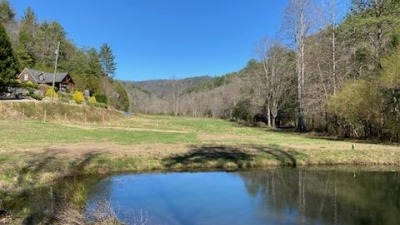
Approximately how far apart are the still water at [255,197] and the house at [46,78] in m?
65.8

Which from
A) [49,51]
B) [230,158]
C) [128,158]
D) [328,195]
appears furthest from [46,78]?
[328,195]

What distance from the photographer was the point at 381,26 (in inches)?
1395

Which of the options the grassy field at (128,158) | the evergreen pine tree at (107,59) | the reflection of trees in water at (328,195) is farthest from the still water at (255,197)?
the evergreen pine tree at (107,59)

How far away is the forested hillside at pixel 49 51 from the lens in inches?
3492

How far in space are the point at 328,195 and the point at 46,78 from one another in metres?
76.4

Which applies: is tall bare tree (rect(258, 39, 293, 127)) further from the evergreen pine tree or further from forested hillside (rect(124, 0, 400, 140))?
the evergreen pine tree

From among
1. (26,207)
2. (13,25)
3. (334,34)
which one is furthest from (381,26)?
(13,25)

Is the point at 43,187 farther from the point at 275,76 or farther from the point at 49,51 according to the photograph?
the point at 49,51

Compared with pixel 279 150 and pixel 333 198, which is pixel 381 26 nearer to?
pixel 279 150

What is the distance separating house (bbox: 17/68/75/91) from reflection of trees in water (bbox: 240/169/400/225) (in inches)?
2625

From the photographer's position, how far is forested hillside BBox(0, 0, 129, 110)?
88.7 meters

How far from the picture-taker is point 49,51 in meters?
100

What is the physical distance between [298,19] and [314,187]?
33.4m

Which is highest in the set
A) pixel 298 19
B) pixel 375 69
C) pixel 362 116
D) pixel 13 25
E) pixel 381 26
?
pixel 13 25
